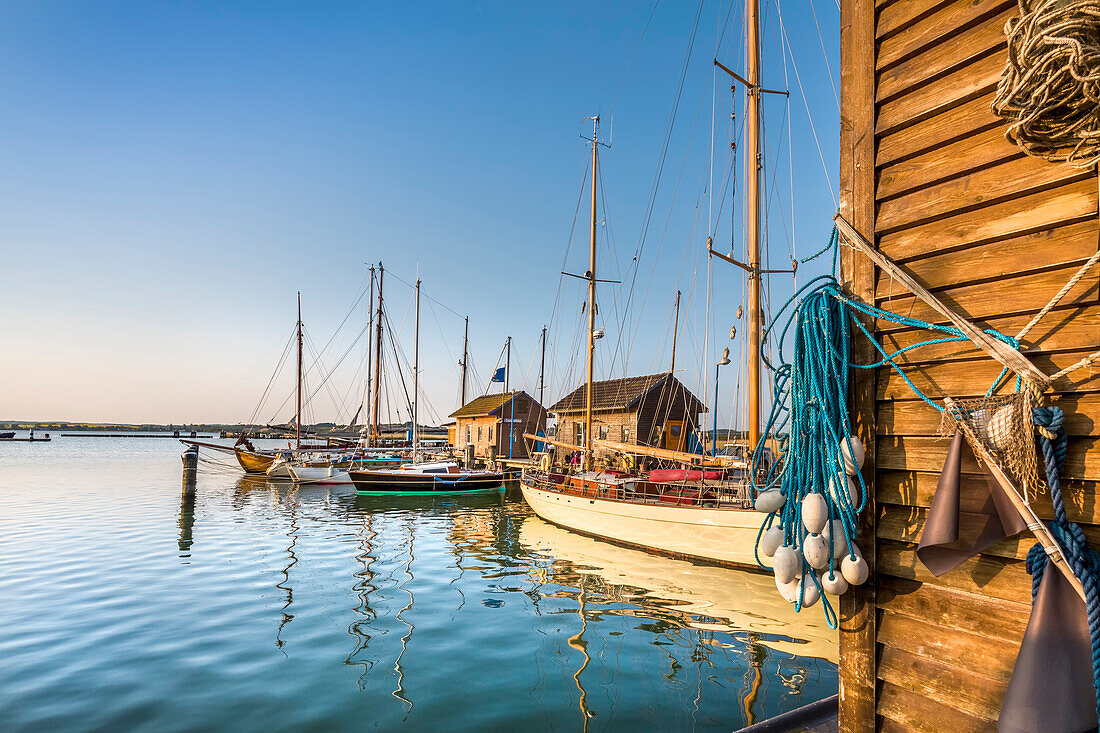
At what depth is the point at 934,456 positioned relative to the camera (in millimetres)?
3008

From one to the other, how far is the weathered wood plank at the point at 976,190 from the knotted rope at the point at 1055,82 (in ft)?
0.55

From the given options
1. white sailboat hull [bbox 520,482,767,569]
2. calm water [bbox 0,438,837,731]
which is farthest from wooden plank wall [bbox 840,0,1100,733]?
white sailboat hull [bbox 520,482,767,569]

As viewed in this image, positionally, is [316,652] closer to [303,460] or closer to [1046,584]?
[1046,584]

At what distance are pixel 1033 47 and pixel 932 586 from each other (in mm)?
2460

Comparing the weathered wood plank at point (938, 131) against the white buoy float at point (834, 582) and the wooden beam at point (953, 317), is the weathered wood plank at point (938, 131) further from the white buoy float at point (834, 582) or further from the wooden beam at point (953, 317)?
the white buoy float at point (834, 582)

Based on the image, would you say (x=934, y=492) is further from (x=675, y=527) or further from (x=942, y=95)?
(x=675, y=527)

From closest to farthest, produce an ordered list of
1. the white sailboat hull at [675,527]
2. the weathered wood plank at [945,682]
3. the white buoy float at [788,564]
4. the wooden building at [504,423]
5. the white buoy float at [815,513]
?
the weathered wood plank at [945,682] → the white buoy float at [815,513] → the white buoy float at [788,564] → the white sailboat hull at [675,527] → the wooden building at [504,423]

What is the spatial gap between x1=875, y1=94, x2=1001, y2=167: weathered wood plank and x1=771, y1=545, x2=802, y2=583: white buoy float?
7.68 feet

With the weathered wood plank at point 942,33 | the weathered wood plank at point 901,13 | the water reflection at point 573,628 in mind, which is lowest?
the water reflection at point 573,628

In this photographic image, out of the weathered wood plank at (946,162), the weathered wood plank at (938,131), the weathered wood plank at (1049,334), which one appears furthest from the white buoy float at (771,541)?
the weathered wood plank at (938,131)

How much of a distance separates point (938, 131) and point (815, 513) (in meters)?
2.17

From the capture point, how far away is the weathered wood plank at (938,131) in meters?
2.96

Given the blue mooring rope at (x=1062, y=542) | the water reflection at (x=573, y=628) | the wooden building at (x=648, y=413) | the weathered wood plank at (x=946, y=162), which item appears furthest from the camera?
the wooden building at (x=648, y=413)

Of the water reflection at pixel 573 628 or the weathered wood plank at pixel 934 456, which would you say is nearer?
the weathered wood plank at pixel 934 456
